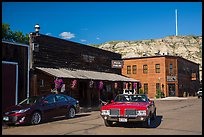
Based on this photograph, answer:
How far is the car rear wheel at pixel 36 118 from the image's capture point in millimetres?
13430

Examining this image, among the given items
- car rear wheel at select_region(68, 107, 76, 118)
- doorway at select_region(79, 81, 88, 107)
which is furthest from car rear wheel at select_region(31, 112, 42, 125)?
doorway at select_region(79, 81, 88, 107)

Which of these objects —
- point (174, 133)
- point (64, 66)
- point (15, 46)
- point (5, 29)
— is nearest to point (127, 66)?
point (5, 29)

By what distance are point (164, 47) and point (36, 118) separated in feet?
300

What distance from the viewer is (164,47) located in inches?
3991

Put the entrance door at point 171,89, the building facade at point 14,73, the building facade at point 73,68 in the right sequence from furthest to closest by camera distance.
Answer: the entrance door at point 171,89
the building facade at point 73,68
the building facade at point 14,73

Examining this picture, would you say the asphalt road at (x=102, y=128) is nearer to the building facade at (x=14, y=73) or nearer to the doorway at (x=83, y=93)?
the building facade at (x=14, y=73)

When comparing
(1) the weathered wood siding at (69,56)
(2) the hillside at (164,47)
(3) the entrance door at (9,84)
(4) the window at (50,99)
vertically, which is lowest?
(4) the window at (50,99)

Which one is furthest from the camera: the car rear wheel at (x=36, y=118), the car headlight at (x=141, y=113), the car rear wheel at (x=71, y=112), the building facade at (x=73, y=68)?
the building facade at (x=73, y=68)

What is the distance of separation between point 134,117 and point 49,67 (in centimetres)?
1099

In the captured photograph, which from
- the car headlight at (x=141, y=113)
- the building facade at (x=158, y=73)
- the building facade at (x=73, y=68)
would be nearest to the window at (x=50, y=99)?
the building facade at (x=73, y=68)

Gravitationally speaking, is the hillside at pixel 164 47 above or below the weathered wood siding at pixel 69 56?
above

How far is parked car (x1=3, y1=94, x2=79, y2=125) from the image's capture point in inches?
512

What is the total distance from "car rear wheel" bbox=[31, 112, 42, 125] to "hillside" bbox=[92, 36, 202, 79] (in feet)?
266

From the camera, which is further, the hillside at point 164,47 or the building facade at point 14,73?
the hillside at point 164,47
